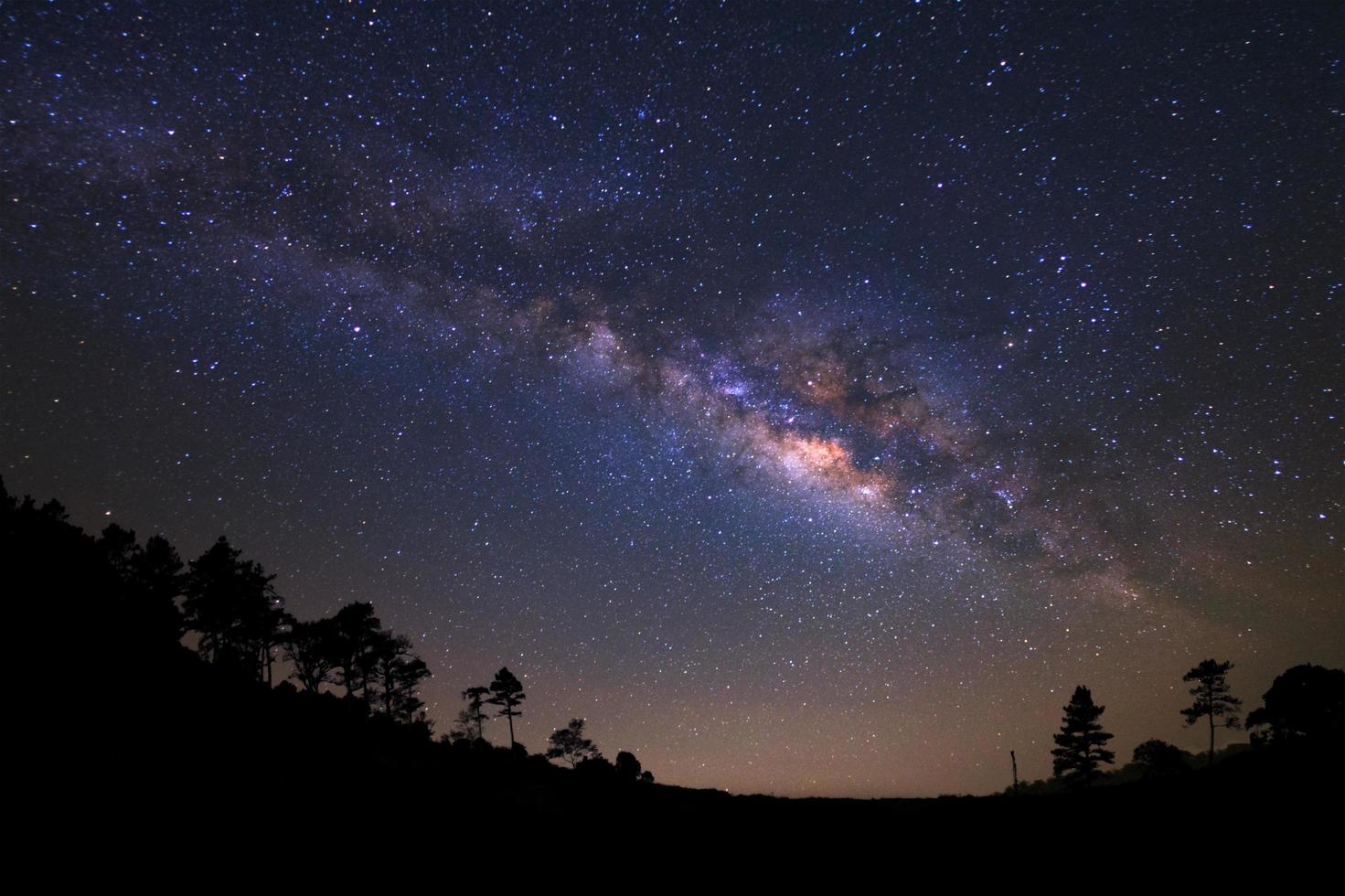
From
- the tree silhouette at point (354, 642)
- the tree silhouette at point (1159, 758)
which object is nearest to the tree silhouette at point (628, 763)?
the tree silhouette at point (354, 642)

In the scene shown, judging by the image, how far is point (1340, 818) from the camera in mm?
17281

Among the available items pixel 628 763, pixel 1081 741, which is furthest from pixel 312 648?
pixel 1081 741

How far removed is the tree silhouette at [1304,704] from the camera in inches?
1879

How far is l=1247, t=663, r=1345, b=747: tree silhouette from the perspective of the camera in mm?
47719

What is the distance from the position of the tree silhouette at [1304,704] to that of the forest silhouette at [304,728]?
129mm

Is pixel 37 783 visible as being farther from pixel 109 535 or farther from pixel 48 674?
pixel 109 535

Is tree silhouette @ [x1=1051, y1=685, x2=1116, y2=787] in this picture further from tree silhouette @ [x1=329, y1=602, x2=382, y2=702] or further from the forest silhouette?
tree silhouette @ [x1=329, y1=602, x2=382, y2=702]

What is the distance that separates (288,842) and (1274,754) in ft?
116

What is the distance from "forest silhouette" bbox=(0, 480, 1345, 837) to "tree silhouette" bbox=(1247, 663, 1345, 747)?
0.13m

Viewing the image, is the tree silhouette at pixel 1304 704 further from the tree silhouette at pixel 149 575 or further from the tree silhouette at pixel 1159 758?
the tree silhouette at pixel 149 575

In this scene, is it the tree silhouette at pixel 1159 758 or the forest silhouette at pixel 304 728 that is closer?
the forest silhouette at pixel 304 728

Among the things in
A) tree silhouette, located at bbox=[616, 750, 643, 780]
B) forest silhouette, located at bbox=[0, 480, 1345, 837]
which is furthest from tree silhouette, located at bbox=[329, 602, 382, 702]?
tree silhouette, located at bbox=[616, 750, 643, 780]


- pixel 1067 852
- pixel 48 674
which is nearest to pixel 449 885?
pixel 1067 852

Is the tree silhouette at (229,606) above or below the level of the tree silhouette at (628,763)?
above
